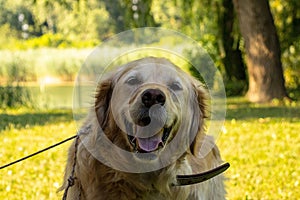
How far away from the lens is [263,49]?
18.6 metres

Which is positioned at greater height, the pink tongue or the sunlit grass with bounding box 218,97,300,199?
the pink tongue

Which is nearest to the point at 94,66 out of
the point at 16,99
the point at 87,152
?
the point at 87,152

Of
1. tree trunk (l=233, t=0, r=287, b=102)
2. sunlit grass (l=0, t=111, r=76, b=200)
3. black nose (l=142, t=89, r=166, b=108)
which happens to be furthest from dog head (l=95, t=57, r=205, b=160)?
tree trunk (l=233, t=0, r=287, b=102)

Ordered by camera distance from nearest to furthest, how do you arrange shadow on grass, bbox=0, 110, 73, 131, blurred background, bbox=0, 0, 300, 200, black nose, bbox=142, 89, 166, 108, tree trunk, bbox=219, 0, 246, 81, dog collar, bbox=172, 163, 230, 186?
black nose, bbox=142, 89, 166, 108
dog collar, bbox=172, 163, 230, 186
blurred background, bbox=0, 0, 300, 200
shadow on grass, bbox=0, 110, 73, 131
tree trunk, bbox=219, 0, 246, 81

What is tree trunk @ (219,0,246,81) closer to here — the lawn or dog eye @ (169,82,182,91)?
the lawn

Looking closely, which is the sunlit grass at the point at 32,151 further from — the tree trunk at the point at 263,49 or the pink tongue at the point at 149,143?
the tree trunk at the point at 263,49

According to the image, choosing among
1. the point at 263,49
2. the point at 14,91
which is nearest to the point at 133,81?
the point at 14,91

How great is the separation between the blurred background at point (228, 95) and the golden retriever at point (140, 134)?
338mm

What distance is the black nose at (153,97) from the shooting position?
11.2ft

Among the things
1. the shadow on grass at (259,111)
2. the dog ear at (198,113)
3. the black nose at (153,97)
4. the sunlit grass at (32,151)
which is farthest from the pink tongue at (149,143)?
the shadow on grass at (259,111)

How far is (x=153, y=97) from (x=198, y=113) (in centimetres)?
62

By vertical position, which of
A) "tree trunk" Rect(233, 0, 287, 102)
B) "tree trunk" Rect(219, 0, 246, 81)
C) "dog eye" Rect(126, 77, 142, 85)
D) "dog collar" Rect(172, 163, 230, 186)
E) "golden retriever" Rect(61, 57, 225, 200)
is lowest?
"tree trunk" Rect(219, 0, 246, 81)

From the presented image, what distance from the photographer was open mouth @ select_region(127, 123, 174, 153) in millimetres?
3635

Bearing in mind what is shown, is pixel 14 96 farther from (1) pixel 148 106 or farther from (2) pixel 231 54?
(1) pixel 148 106
